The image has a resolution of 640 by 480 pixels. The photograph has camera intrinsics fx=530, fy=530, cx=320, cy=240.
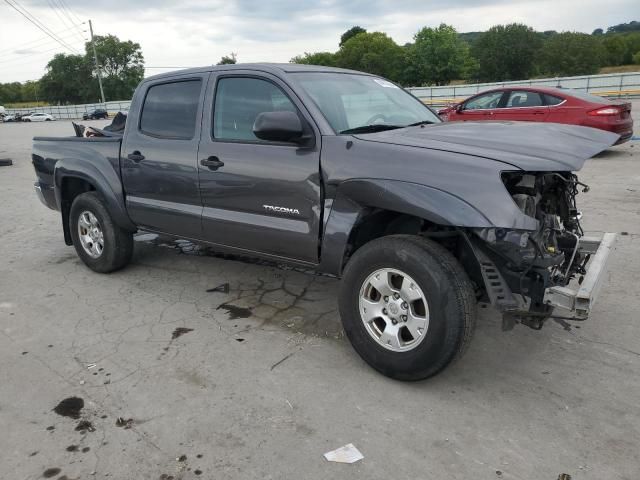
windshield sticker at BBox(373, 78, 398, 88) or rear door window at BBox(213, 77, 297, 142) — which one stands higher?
windshield sticker at BBox(373, 78, 398, 88)

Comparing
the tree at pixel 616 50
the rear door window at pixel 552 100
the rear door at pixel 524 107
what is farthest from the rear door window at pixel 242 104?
the tree at pixel 616 50

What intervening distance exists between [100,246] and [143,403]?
106 inches

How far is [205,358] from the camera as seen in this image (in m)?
3.62

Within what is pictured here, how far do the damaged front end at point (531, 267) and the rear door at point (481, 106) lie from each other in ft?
28.7

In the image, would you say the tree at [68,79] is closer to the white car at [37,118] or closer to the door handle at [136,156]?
the white car at [37,118]

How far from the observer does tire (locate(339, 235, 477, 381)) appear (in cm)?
292

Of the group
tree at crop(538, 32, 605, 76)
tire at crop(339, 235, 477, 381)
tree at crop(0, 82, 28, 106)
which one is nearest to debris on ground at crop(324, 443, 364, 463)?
tire at crop(339, 235, 477, 381)

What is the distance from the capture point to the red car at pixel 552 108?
10.4 metres

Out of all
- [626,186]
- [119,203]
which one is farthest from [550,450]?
[626,186]

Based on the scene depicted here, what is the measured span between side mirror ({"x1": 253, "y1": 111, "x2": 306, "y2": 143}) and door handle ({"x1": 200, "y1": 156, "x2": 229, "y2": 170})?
700 mm

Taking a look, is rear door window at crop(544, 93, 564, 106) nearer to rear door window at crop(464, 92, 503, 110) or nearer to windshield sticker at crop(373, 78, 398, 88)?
rear door window at crop(464, 92, 503, 110)

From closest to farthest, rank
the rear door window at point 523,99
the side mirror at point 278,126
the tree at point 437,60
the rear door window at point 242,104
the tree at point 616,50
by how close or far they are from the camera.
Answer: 1. the side mirror at point 278,126
2. the rear door window at point 242,104
3. the rear door window at point 523,99
4. the tree at point 616,50
5. the tree at point 437,60

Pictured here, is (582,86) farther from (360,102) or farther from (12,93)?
(12,93)

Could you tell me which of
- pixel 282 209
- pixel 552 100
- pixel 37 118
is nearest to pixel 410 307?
pixel 282 209
